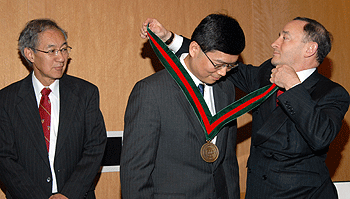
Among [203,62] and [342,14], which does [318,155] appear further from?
[342,14]

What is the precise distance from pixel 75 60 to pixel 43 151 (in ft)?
3.67

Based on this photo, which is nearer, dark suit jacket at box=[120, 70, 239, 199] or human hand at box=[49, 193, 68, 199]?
dark suit jacket at box=[120, 70, 239, 199]

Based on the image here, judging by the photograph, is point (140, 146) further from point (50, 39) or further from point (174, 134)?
point (50, 39)

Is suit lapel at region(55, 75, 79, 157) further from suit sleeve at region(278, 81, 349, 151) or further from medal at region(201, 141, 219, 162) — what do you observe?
suit sleeve at region(278, 81, 349, 151)

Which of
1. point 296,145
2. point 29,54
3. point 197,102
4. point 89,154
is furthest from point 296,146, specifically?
point 29,54

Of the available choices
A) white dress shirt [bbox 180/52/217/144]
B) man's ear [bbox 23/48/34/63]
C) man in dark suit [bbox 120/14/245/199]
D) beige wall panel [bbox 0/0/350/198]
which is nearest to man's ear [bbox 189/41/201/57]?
man in dark suit [bbox 120/14/245/199]

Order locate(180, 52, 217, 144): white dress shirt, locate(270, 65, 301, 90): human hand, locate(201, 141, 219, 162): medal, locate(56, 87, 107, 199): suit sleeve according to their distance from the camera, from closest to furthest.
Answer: locate(201, 141, 219, 162): medal
locate(180, 52, 217, 144): white dress shirt
locate(270, 65, 301, 90): human hand
locate(56, 87, 107, 199): suit sleeve

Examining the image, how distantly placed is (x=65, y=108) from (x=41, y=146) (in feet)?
0.99

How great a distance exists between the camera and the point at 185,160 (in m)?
1.77

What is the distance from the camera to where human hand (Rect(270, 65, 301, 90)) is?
2.09m

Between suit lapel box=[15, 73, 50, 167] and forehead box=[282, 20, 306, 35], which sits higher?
forehead box=[282, 20, 306, 35]

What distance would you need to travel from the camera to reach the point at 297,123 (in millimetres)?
2039

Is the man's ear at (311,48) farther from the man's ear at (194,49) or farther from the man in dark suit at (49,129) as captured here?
the man in dark suit at (49,129)

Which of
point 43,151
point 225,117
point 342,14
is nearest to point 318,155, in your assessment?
point 225,117
